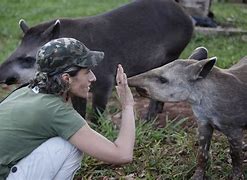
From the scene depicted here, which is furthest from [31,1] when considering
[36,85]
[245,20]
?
[36,85]

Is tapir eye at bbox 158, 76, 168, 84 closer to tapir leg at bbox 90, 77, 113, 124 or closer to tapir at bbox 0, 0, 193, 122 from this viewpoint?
tapir at bbox 0, 0, 193, 122

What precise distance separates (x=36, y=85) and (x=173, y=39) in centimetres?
330

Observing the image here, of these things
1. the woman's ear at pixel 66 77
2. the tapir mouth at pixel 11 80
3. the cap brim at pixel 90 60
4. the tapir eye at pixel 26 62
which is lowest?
the tapir mouth at pixel 11 80

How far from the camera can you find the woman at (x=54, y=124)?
13.0ft

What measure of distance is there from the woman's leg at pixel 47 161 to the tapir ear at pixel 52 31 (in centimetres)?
226

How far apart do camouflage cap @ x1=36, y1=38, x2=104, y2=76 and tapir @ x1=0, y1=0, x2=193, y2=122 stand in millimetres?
2189

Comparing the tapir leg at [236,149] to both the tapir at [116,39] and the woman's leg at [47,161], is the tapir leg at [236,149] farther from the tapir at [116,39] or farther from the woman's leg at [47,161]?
the tapir at [116,39]

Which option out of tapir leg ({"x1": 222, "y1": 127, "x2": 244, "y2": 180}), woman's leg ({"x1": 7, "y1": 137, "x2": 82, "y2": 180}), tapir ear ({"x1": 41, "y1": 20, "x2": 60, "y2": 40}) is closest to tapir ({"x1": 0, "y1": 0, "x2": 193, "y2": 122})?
tapir ear ({"x1": 41, "y1": 20, "x2": 60, "y2": 40})

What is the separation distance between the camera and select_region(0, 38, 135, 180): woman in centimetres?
395

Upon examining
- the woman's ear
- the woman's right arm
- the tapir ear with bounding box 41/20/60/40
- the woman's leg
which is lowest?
the tapir ear with bounding box 41/20/60/40

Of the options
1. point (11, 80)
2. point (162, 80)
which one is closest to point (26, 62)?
point (11, 80)

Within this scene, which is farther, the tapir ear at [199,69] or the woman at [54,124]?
the tapir ear at [199,69]

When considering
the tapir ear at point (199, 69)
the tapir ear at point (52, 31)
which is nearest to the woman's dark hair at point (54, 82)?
the tapir ear at point (199, 69)

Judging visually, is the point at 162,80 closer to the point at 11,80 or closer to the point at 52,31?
the point at 52,31
